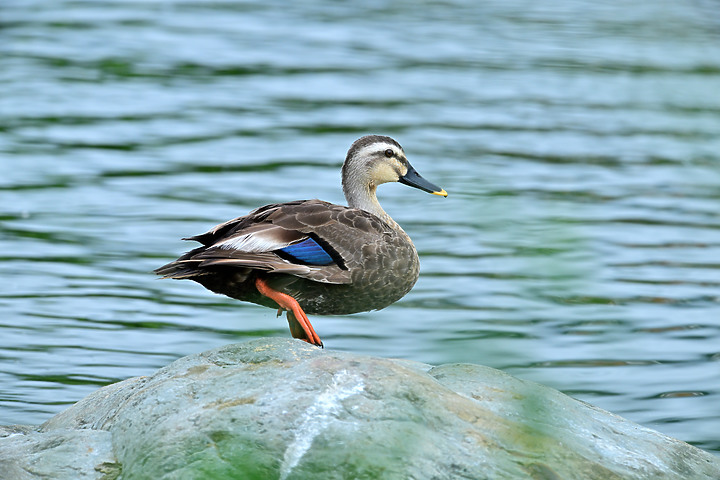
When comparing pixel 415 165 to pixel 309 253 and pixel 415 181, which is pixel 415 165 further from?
pixel 309 253

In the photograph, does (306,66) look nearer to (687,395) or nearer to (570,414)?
(687,395)

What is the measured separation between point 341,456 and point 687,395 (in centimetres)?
410

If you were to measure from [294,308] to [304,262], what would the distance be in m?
0.29

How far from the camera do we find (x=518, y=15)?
71.4 feet

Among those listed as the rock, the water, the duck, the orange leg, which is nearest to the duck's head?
the water

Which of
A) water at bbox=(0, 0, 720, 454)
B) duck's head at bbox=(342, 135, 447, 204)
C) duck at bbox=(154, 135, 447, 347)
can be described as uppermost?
duck's head at bbox=(342, 135, 447, 204)

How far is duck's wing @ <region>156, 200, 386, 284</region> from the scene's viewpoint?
19.7ft

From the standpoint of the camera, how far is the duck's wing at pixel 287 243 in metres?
5.99

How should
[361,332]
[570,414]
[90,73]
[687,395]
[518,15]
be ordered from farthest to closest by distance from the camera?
1. [518,15]
2. [90,73]
3. [361,332]
4. [687,395]
5. [570,414]

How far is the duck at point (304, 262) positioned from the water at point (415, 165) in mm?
494

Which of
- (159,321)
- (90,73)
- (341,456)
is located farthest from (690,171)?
(341,456)

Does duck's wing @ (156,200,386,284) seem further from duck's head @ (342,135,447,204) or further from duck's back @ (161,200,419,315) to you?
duck's head @ (342,135,447,204)

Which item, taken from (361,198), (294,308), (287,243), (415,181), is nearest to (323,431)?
(294,308)

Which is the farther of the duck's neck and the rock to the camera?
the duck's neck
